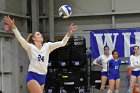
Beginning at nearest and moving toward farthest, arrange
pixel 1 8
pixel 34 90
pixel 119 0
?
pixel 34 90 < pixel 1 8 < pixel 119 0

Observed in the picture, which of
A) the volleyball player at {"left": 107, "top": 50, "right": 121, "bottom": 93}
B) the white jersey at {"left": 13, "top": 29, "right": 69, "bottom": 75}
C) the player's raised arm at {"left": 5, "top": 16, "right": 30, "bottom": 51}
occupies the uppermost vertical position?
the player's raised arm at {"left": 5, "top": 16, "right": 30, "bottom": 51}

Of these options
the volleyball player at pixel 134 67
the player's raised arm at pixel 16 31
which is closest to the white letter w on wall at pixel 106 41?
the volleyball player at pixel 134 67

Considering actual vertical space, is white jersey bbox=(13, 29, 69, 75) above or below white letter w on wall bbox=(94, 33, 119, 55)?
below

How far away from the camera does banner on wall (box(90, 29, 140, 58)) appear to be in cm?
1384

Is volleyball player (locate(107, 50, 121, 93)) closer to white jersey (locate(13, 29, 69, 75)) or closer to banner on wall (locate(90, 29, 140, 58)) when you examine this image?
banner on wall (locate(90, 29, 140, 58))

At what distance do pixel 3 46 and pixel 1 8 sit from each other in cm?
161

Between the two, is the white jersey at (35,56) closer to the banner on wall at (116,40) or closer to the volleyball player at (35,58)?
the volleyball player at (35,58)

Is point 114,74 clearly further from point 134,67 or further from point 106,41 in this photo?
point 106,41

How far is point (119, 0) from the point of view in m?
14.6

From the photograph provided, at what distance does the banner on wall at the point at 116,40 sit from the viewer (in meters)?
13.8

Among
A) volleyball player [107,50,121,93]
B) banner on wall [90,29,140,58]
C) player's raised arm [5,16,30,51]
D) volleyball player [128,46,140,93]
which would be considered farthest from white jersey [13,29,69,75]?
banner on wall [90,29,140,58]

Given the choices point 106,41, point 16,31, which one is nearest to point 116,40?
point 106,41

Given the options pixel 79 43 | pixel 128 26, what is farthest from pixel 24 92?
pixel 128 26

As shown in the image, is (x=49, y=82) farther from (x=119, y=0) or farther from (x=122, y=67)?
(x=119, y=0)
